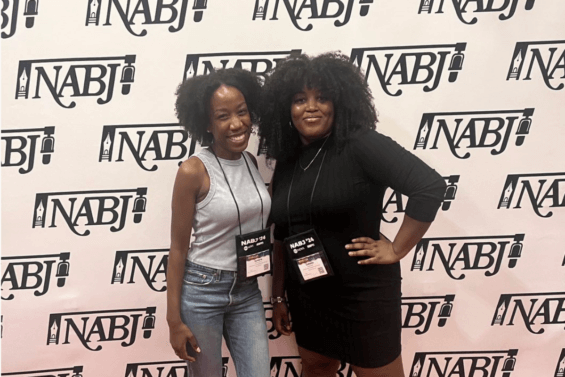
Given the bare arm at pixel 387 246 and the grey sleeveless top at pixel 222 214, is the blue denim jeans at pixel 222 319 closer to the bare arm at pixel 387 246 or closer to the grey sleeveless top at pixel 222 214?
the grey sleeveless top at pixel 222 214


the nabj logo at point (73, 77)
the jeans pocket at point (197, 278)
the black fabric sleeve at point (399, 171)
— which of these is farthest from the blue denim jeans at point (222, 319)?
the nabj logo at point (73, 77)

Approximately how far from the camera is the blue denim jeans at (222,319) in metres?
1.32

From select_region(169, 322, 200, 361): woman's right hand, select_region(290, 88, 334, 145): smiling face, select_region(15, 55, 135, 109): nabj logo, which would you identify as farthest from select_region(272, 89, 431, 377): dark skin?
select_region(15, 55, 135, 109): nabj logo

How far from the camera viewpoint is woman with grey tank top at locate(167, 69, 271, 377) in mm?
1264

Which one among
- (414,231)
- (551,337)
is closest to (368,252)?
(414,231)

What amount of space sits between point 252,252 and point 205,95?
0.55 m

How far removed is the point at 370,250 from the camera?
4.25 ft

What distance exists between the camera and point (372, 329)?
1323mm

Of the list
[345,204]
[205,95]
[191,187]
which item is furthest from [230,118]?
[345,204]

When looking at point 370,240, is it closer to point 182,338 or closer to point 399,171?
point 399,171

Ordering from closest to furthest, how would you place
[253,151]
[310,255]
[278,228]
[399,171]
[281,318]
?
[399,171], [310,255], [278,228], [281,318], [253,151]

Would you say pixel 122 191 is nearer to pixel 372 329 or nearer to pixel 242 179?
pixel 242 179

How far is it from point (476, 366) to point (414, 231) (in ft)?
3.71

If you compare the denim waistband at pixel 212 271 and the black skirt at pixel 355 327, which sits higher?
the denim waistband at pixel 212 271
